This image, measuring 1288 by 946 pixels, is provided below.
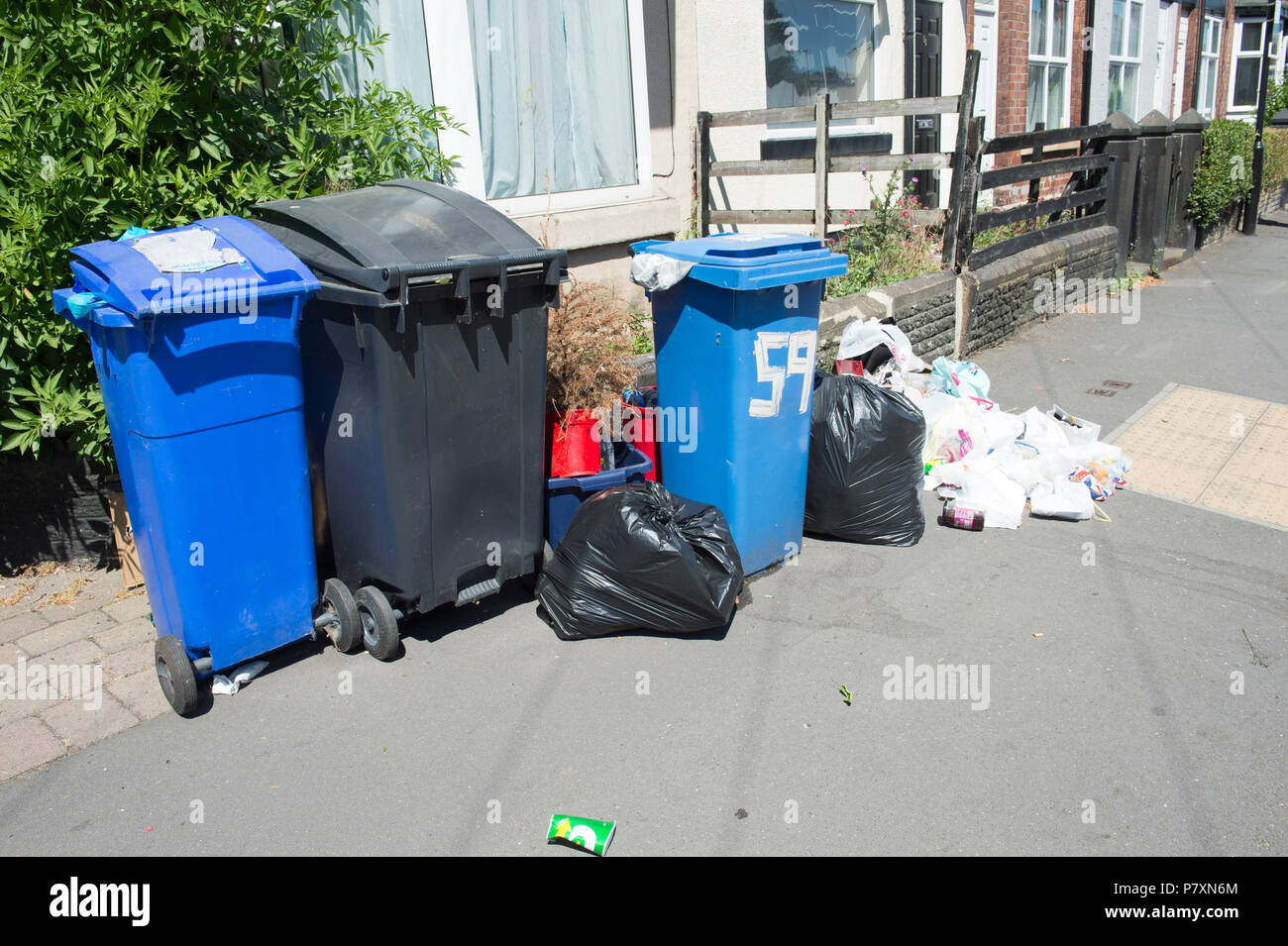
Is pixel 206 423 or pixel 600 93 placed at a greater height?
pixel 600 93

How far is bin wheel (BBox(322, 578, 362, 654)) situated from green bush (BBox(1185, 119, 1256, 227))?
12.8 m

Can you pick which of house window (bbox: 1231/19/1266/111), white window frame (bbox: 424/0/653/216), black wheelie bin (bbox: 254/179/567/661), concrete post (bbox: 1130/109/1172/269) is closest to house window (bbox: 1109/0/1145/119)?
concrete post (bbox: 1130/109/1172/269)

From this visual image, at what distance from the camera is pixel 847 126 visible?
10406mm

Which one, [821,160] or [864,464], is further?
[821,160]

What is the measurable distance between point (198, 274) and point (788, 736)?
251 centimetres

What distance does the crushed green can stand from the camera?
2.78 metres

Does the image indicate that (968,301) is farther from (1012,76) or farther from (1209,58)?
(1209,58)

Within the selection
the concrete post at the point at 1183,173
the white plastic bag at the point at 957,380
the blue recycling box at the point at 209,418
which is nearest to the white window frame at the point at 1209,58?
the concrete post at the point at 1183,173

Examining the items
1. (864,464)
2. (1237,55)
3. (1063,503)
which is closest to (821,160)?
(1063,503)

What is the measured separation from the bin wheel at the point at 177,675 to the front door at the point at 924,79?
31.8ft

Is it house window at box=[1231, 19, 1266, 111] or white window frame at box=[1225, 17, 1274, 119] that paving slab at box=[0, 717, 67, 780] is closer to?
white window frame at box=[1225, 17, 1274, 119]

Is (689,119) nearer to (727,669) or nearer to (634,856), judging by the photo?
(727,669)
